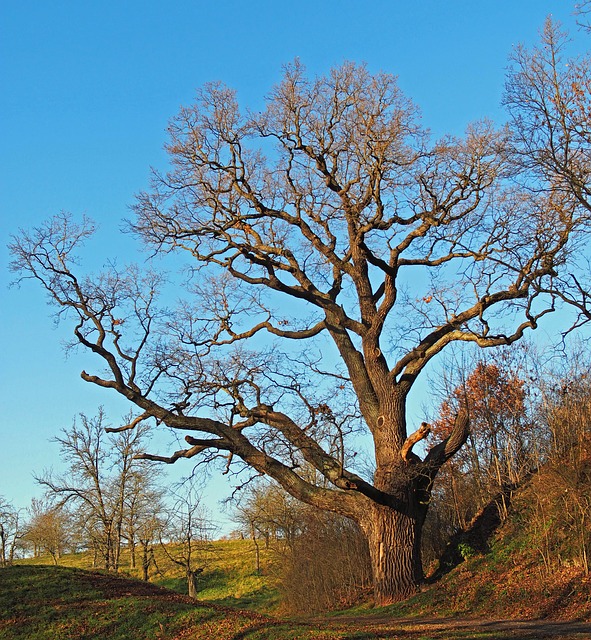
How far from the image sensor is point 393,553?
639 inches

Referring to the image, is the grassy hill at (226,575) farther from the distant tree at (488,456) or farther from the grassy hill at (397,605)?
the grassy hill at (397,605)

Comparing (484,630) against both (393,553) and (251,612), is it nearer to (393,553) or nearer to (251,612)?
(393,553)

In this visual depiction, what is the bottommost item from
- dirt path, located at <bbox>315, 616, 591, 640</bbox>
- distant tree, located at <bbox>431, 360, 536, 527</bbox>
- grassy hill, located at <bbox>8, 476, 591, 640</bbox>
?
dirt path, located at <bbox>315, 616, 591, 640</bbox>

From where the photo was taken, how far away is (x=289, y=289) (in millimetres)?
18656

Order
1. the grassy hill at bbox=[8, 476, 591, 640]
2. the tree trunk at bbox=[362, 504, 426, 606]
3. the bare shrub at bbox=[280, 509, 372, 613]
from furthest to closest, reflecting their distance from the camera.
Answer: the bare shrub at bbox=[280, 509, 372, 613] → the tree trunk at bbox=[362, 504, 426, 606] → the grassy hill at bbox=[8, 476, 591, 640]

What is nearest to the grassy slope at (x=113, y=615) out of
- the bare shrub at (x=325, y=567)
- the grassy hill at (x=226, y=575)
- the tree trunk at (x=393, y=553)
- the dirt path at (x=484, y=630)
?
the dirt path at (x=484, y=630)

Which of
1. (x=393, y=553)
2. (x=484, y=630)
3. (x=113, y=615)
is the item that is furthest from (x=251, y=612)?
(x=484, y=630)

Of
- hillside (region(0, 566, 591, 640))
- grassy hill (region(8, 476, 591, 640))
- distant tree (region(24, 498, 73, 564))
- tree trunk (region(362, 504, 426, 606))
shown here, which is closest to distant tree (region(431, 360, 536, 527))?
grassy hill (region(8, 476, 591, 640))

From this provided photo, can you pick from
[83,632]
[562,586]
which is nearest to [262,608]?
[83,632]

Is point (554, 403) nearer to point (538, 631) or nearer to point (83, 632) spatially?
point (538, 631)

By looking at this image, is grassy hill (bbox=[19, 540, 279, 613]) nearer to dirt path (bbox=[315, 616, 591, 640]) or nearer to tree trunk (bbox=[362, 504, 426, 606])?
tree trunk (bbox=[362, 504, 426, 606])

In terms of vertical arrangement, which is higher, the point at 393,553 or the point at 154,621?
the point at 393,553

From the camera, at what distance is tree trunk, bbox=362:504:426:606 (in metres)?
16.1

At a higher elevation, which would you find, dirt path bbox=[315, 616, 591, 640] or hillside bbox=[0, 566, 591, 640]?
hillside bbox=[0, 566, 591, 640]
